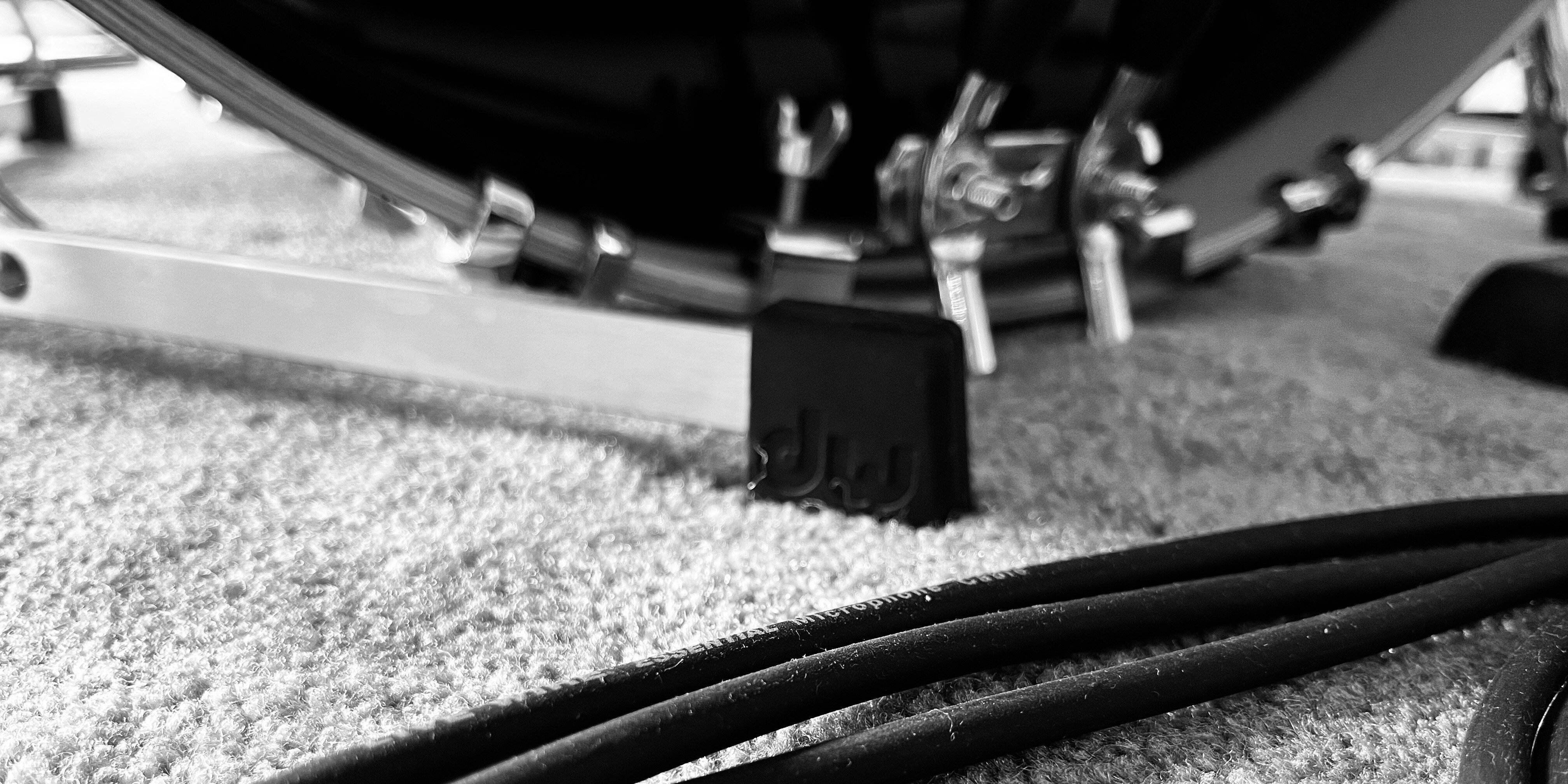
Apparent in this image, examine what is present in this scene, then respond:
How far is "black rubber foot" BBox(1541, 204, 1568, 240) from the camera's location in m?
1.09

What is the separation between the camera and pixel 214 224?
93cm

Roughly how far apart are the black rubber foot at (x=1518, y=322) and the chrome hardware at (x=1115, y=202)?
0.62ft

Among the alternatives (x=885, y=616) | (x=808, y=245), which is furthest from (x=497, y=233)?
(x=885, y=616)

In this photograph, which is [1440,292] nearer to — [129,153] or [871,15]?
[871,15]

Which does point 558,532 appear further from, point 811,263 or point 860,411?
point 811,263

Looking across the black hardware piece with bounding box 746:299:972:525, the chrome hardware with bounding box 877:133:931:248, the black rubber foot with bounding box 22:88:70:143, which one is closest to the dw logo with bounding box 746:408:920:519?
the black hardware piece with bounding box 746:299:972:525

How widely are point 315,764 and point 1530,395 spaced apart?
66cm

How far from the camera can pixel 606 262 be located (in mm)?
535

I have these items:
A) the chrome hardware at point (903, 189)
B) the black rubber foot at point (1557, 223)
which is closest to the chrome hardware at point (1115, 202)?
the chrome hardware at point (903, 189)

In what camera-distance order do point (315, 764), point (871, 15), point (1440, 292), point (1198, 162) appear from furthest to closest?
1. point (1440, 292)
2. point (1198, 162)
3. point (871, 15)
4. point (315, 764)

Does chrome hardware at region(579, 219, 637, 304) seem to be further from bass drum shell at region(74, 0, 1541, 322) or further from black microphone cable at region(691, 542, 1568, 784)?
black microphone cable at region(691, 542, 1568, 784)

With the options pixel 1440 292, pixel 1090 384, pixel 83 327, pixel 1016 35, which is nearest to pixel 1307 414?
pixel 1090 384

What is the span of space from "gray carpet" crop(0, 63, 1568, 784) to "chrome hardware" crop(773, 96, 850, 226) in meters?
0.15

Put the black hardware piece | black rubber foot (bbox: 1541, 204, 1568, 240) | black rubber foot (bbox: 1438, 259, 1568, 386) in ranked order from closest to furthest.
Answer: the black hardware piece, black rubber foot (bbox: 1438, 259, 1568, 386), black rubber foot (bbox: 1541, 204, 1568, 240)
